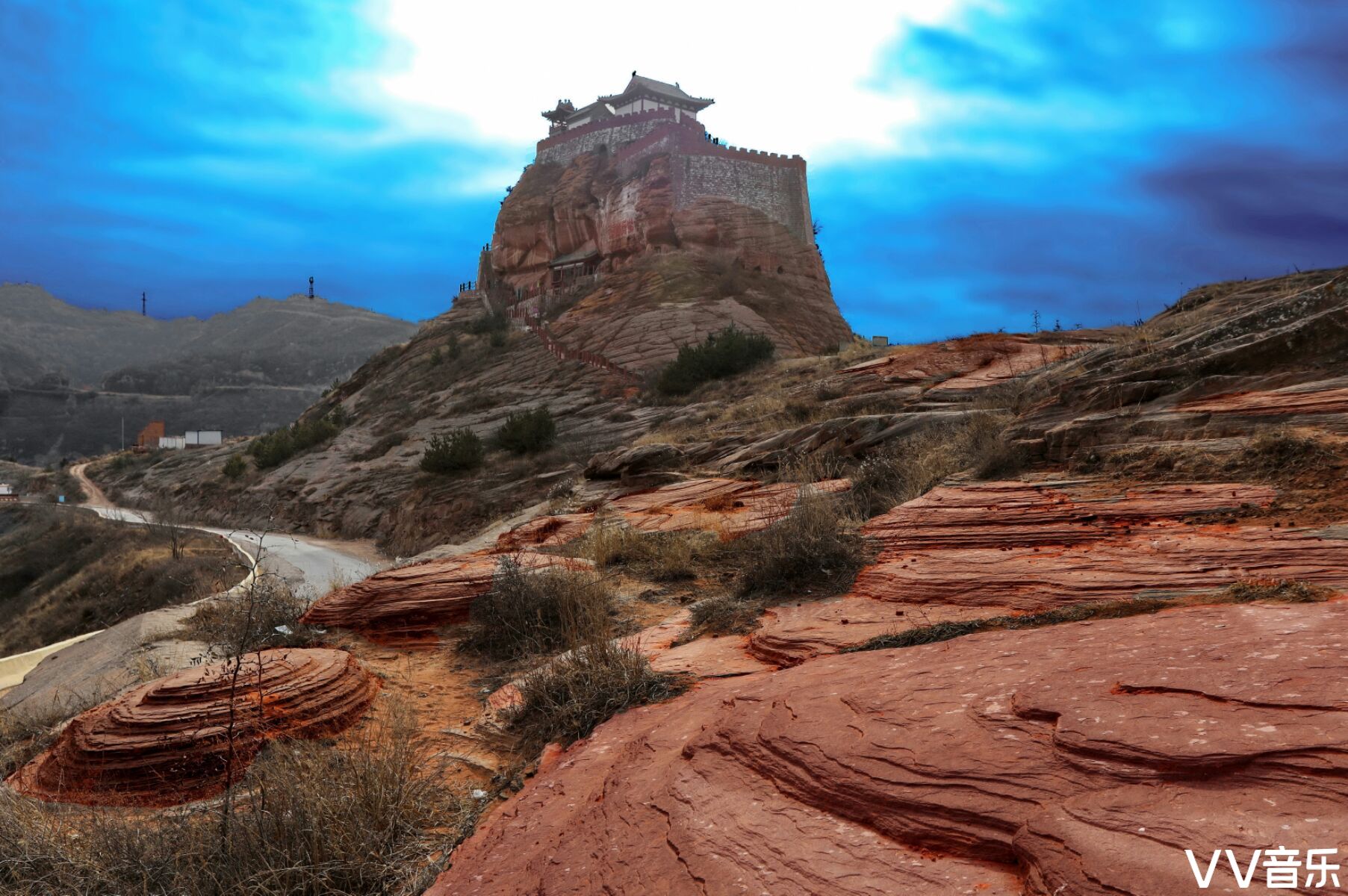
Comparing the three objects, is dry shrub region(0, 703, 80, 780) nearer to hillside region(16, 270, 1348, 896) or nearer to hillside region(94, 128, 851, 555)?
hillside region(16, 270, 1348, 896)

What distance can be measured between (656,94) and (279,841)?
62127 millimetres

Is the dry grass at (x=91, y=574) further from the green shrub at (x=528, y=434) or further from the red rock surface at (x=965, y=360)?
the red rock surface at (x=965, y=360)

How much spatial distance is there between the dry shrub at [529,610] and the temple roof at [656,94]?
58.2 m

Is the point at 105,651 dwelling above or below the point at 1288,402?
below

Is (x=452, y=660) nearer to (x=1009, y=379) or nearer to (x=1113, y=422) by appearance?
(x=1113, y=422)

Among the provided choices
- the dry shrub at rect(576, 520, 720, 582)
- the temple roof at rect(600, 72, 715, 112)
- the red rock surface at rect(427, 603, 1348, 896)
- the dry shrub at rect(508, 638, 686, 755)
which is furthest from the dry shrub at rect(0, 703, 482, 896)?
the temple roof at rect(600, 72, 715, 112)

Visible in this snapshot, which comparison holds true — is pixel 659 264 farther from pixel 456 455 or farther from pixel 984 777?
pixel 984 777

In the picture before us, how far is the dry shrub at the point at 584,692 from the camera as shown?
15.2 feet

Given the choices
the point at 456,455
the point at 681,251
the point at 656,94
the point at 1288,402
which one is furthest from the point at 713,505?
the point at 656,94

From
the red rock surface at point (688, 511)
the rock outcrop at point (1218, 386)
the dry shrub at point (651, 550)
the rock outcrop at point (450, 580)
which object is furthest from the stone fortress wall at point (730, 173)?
the rock outcrop at point (1218, 386)

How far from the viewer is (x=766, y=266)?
42.6 meters

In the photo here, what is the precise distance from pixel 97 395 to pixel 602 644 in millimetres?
113986

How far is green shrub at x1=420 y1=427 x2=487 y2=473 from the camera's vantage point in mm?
26672

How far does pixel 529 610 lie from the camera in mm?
7277
